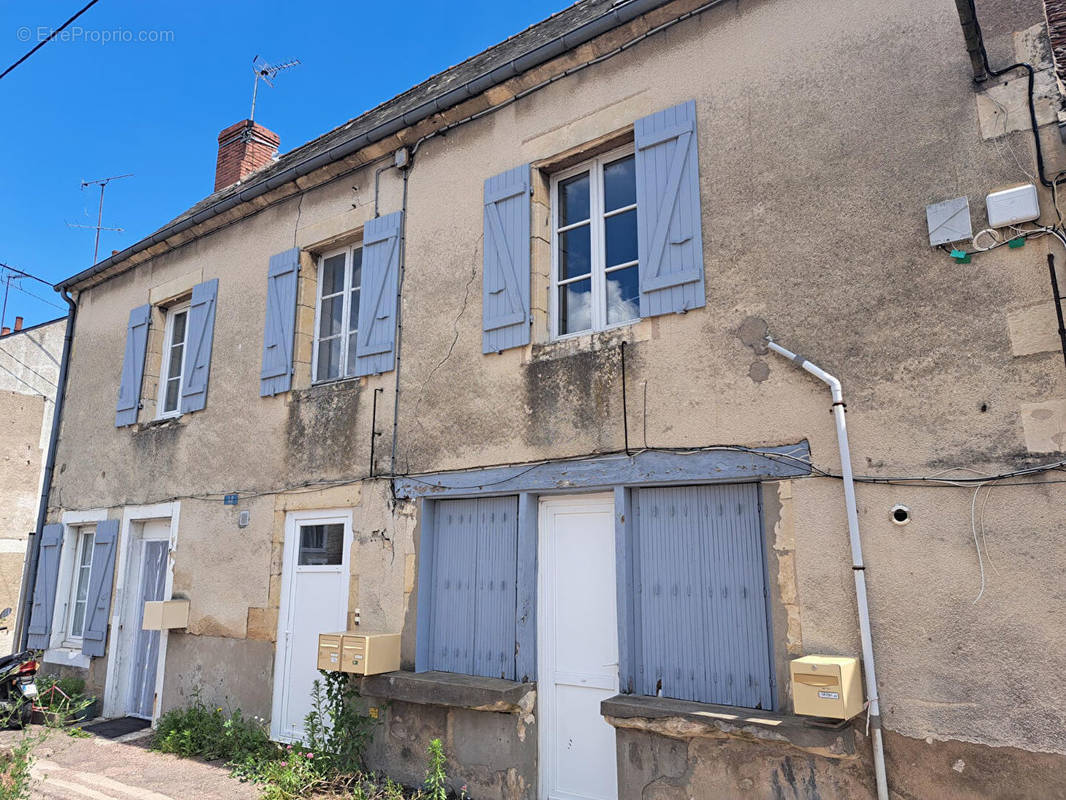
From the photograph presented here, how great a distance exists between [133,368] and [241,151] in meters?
3.77

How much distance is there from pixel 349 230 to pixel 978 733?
5.85 meters

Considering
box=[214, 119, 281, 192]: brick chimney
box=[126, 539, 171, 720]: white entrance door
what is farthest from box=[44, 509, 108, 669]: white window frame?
box=[214, 119, 281, 192]: brick chimney

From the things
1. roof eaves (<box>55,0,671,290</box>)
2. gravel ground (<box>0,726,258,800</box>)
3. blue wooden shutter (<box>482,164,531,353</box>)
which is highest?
roof eaves (<box>55,0,671,290</box>)

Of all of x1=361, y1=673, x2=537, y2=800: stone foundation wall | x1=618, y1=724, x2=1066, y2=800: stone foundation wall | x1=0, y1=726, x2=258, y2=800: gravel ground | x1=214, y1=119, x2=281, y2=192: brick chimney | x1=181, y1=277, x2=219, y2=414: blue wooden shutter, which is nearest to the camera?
x1=618, y1=724, x2=1066, y2=800: stone foundation wall

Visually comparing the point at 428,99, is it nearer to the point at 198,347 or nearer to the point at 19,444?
the point at 198,347

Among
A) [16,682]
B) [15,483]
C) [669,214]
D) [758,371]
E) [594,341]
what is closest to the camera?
[758,371]

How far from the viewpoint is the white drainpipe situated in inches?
141

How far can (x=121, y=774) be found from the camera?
5.86 metres

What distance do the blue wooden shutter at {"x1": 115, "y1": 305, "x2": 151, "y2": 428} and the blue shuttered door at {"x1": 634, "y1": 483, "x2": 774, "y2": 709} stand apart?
6321 mm

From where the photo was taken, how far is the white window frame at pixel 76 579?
28.1 ft

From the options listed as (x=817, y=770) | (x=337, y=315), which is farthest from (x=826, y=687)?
(x=337, y=315)

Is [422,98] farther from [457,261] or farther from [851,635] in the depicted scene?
[851,635]

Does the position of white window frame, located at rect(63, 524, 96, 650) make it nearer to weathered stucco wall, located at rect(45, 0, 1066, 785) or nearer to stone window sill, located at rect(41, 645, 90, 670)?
stone window sill, located at rect(41, 645, 90, 670)

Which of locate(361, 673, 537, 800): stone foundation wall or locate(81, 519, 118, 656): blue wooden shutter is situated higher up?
locate(81, 519, 118, 656): blue wooden shutter
